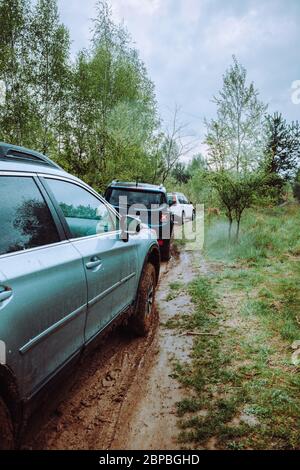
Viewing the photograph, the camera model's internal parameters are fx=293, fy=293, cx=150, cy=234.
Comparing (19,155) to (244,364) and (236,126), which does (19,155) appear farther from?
(236,126)

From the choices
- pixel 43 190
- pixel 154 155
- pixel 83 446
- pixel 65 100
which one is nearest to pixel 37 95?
pixel 65 100

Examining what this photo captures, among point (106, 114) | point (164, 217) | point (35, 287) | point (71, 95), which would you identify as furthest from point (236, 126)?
point (35, 287)

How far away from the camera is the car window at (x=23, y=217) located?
1.51 meters

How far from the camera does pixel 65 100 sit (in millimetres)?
14469

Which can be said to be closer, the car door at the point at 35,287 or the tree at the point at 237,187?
the car door at the point at 35,287

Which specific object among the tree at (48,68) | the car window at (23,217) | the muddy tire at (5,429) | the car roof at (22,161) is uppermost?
the tree at (48,68)

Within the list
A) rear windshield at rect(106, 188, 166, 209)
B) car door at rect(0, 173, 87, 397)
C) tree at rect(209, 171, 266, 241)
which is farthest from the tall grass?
car door at rect(0, 173, 87, 397)

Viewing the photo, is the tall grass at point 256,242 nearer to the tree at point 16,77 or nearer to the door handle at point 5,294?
the door handle at point 5,294

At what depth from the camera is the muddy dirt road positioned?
2.00 metres

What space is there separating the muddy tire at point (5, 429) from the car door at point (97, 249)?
2.71 ft

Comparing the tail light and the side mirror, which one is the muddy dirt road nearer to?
the side mirror

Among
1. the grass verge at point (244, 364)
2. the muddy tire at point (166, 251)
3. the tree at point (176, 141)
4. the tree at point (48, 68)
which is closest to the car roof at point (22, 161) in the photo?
the grass verge at point (244, 364)

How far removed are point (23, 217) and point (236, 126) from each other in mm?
11162
